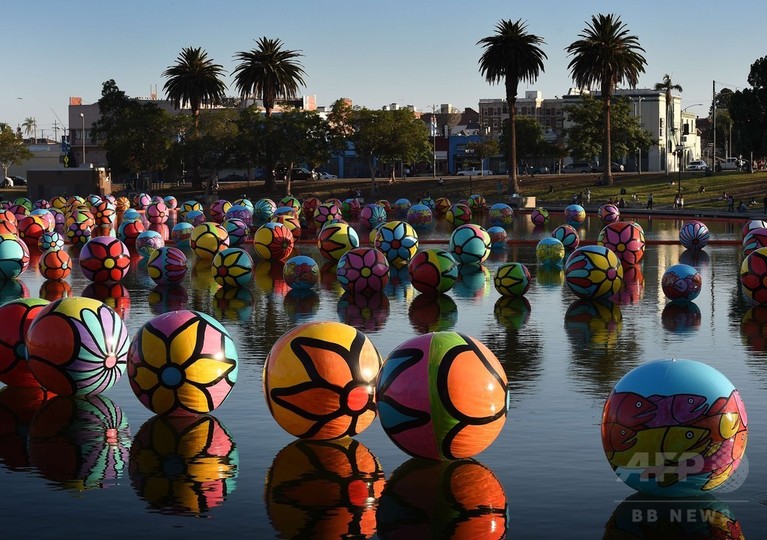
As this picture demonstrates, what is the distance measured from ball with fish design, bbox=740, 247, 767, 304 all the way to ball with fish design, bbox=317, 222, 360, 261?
20715 millimetres

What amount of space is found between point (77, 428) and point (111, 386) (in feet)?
6.63

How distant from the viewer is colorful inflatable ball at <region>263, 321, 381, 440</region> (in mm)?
18656

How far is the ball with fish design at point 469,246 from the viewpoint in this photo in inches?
2002

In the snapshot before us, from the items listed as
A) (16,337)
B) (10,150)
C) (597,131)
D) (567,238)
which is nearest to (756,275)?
(567,238)

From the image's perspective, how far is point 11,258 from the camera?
45344 millimetres

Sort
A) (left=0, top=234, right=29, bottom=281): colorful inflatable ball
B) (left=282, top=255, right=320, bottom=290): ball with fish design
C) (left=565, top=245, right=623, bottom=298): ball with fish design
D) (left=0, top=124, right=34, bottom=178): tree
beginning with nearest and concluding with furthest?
1. (left=565, top=245, right=623, bottom=298): ball with fish design
2. (left=282, top=255, right=320, bottom=290): ball with fish design
3. (left=0, top=234, right=29, bottom=281): colorful inflatable ball
4. (left=0, top=124, right=34, bottom=178): tree

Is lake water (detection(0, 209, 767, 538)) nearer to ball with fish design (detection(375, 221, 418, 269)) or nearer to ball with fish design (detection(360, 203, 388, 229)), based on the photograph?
ball with fish design (detection(375, 221, 418, 269))

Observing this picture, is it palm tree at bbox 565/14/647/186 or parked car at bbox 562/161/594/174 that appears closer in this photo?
palm tree at bbox 565/14/647/186

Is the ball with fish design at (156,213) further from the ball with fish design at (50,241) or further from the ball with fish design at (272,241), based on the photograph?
the ball with fish design at (272,241)

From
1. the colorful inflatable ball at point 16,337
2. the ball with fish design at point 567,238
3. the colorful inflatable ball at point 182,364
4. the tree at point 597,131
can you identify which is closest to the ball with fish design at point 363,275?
the colorful inflatable ball at point 16,337

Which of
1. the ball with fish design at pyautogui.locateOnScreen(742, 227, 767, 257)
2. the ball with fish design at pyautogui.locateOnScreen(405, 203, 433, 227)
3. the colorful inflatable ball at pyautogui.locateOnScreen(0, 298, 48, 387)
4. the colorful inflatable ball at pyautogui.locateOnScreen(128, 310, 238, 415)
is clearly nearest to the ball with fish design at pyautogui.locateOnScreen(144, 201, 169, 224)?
the ball with fish design at pyautogui.locateOnScreen(405, 203, 433, 227)

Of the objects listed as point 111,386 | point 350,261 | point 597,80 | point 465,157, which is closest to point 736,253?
point 350,261

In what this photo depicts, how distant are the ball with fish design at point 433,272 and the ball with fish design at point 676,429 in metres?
24.6

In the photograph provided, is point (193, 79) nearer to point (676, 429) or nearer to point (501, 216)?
point (501, 216)
